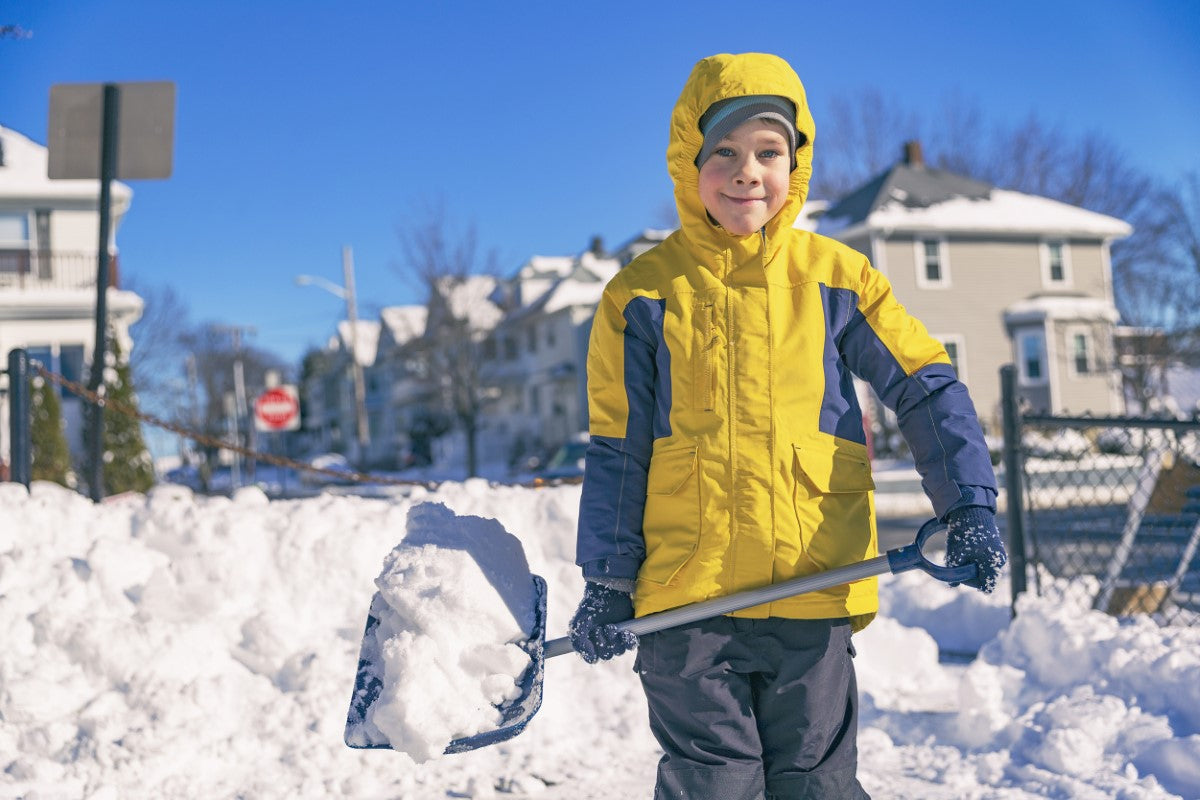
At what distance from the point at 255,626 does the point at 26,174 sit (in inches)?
989

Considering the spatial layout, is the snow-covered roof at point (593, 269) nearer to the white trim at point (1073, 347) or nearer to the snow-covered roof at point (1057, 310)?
the snow-covered roof at point (1057, 310)

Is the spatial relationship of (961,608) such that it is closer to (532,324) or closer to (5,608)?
(5,608)

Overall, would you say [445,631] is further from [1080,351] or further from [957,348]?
[1080,351]

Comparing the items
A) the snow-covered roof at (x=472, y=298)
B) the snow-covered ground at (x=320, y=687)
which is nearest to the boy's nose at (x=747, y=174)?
the snow-covered ground at (x=320, y=687)

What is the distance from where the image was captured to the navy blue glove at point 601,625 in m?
2.09

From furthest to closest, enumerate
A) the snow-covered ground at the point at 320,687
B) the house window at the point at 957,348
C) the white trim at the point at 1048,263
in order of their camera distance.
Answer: the white trim at the point at 1048,263, the house window at the point at 957,348, the snow-covered ground at the point at 320,687

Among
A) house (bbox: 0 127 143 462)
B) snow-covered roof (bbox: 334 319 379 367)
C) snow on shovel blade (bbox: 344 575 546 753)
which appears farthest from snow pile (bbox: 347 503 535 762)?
snow-covered roof (bbox: 334 319 379 367)

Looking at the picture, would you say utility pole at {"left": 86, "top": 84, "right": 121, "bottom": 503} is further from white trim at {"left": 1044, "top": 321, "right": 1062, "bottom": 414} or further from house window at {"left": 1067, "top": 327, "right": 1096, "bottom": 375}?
house window at {"left": 1067, "top": 327, "right": 1096, "bottom": 375}

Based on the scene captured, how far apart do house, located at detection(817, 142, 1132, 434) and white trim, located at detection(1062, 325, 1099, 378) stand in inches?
1.1

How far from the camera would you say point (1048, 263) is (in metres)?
29.3

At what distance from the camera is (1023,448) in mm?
5008

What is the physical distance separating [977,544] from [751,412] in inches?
19.7

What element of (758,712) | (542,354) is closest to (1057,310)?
(542,354)

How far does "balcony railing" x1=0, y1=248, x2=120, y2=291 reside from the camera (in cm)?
2411
